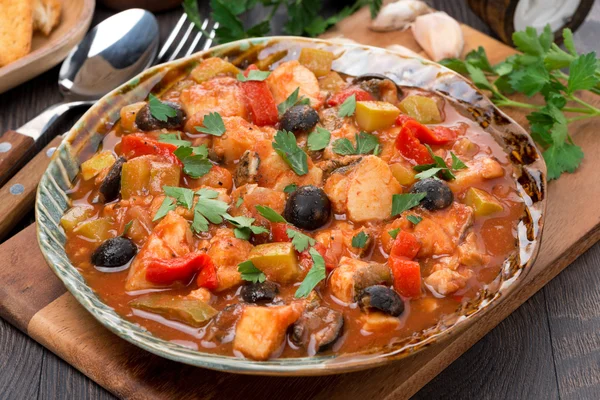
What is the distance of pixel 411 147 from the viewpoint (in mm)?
4133

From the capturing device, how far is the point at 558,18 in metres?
5.75

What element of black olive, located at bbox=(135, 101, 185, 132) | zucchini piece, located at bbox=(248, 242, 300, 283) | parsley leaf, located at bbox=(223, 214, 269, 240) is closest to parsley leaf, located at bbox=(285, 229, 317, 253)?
zucchini piece, located at bbox=(248, 242, 300, 283)

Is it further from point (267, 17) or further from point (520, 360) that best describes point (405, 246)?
point (267, 17)

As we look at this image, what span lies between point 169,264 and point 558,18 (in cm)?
386

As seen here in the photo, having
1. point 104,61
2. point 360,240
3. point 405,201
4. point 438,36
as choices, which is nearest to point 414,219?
point 405,201

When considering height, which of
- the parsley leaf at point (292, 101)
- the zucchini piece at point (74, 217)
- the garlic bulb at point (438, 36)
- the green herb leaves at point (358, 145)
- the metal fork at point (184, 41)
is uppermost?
the zucchini piece at point (74, 217)

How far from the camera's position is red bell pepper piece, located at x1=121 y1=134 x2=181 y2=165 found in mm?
4148

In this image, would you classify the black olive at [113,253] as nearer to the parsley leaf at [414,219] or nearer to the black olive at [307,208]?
the black olive at [307,208]

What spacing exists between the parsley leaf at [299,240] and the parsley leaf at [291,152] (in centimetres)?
46

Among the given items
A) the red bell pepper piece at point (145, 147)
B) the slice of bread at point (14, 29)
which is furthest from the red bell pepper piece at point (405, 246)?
the slice of bread at point (14, 29)

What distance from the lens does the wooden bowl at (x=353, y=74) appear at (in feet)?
10.1

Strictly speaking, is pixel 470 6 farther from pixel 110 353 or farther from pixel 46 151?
pixel 110 353

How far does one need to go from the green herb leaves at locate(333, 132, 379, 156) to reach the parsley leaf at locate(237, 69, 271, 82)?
709 millimetres

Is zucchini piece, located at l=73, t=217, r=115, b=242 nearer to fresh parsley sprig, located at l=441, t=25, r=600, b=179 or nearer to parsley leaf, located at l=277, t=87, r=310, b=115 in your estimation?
parsley leaf, located at l=277, t=87, r=310, b=115
